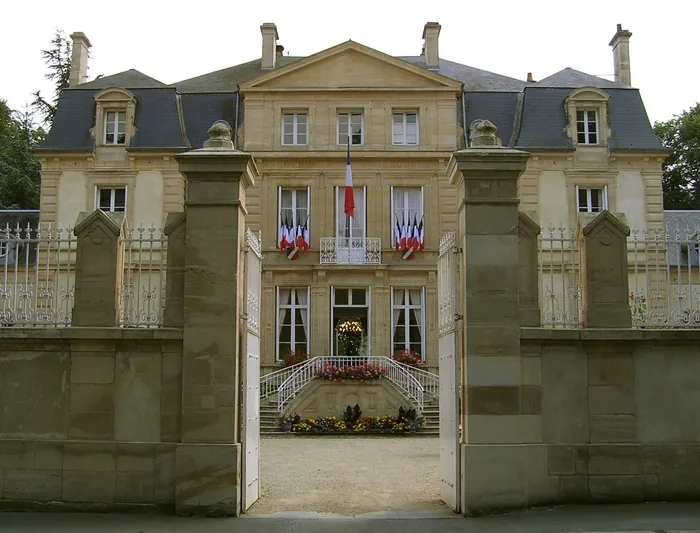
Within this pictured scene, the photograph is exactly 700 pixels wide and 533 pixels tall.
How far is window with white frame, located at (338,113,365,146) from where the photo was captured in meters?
29.4

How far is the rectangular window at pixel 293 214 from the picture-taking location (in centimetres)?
2842

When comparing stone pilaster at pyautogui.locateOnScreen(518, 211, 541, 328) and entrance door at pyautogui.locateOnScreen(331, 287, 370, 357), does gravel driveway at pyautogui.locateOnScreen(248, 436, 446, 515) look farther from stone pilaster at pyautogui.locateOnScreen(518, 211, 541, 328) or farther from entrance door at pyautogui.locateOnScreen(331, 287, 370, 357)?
entrance door at pyautogui.locateOnScreen(331, 287, 370, 357)

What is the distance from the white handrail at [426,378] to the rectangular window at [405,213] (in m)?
4.46

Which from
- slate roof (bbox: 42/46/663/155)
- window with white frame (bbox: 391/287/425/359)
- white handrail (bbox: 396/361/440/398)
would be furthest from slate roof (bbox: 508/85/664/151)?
white handrail (bbox: 396/361/440/398)

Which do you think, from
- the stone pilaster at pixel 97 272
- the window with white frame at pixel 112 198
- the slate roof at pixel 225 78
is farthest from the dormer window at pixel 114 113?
the stone pilaster at pixel 97 272

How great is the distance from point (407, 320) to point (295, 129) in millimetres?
7528

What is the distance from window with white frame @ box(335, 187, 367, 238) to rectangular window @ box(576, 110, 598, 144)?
24.5 feet

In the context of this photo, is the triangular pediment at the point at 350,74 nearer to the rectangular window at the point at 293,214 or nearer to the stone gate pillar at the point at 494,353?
the rectangular window at the point at 293,214

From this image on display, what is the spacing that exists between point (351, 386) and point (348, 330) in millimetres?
4057

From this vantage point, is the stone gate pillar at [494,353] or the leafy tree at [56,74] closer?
the stone gate pillar at [494,353]

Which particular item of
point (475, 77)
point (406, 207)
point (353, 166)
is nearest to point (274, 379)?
point (406, 207)

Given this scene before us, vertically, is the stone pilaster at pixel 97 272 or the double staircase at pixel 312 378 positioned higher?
the stone pilaster at pixel 97 272

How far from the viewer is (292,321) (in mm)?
28203

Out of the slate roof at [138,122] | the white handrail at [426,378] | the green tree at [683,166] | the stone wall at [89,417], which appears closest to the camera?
the stone wall at [89,417]
